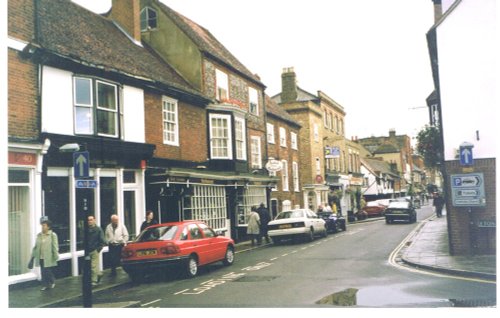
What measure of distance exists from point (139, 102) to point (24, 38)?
4.93 meters

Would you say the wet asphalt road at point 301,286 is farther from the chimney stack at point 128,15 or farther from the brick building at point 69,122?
the chimney stack at point 128,15

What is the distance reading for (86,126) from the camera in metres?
14.4

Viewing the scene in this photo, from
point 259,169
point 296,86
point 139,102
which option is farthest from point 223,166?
point 296,86

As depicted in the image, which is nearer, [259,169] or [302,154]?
[259,169]

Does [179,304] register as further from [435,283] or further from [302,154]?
[302,154]

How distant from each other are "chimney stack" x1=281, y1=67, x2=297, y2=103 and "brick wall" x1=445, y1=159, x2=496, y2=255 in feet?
74.3

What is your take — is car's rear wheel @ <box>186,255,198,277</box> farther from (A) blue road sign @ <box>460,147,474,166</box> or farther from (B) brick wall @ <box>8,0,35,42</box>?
(A) blue road sign @ <box>460,147,474,166</box>

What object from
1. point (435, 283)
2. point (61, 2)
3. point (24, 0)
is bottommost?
point (435, 283)

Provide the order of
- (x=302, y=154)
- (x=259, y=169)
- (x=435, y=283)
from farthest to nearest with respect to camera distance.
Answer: (x=302, y=154), (x=259, y=169), (x=435, y=283)

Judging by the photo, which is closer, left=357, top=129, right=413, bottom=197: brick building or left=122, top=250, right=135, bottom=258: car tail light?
left=122, top=250, right=135, bottom=258: car tail light

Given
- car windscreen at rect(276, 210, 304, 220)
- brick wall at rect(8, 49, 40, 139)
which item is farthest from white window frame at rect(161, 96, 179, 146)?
brick wall at rect(8, 49, 40, 139)

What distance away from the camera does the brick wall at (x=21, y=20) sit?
12.3 m

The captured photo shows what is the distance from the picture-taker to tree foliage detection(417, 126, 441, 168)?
18.8 m

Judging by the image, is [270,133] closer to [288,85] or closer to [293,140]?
[293,140]
